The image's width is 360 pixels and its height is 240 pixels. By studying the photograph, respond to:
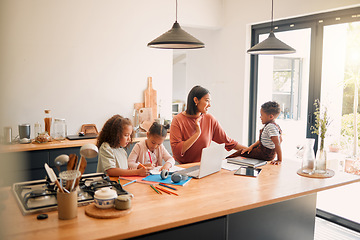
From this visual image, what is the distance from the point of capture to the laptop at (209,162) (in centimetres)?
213

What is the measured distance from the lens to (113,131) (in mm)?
2238

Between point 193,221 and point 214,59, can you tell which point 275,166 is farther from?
point 214,59

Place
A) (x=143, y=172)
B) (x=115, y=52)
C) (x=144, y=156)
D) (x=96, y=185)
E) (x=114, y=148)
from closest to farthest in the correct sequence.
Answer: (x=96, y=185), (x=143, y=172), (x=114, y=148), (x=144, y=156), (x=115, y=52)

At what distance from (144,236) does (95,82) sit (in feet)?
8.67

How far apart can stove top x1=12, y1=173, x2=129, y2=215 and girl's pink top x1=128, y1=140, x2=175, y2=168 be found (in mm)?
478

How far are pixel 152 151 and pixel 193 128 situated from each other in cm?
46

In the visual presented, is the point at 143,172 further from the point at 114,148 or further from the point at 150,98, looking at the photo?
the point at 150,98

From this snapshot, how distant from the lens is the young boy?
2.58m

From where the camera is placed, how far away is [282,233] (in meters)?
2.05

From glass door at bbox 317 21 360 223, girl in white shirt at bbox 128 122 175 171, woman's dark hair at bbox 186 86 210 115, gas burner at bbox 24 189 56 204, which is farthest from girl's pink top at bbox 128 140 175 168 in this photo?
glass door at bbox 317 21 360 223

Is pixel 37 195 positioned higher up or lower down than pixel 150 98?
lower down

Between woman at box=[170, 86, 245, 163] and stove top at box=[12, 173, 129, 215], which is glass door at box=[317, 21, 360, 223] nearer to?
woman at box=[170, 86, 245, 163]

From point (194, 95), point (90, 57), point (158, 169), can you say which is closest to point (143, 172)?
point (158, 169)

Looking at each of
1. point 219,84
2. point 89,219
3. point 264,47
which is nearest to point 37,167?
point 89,219
